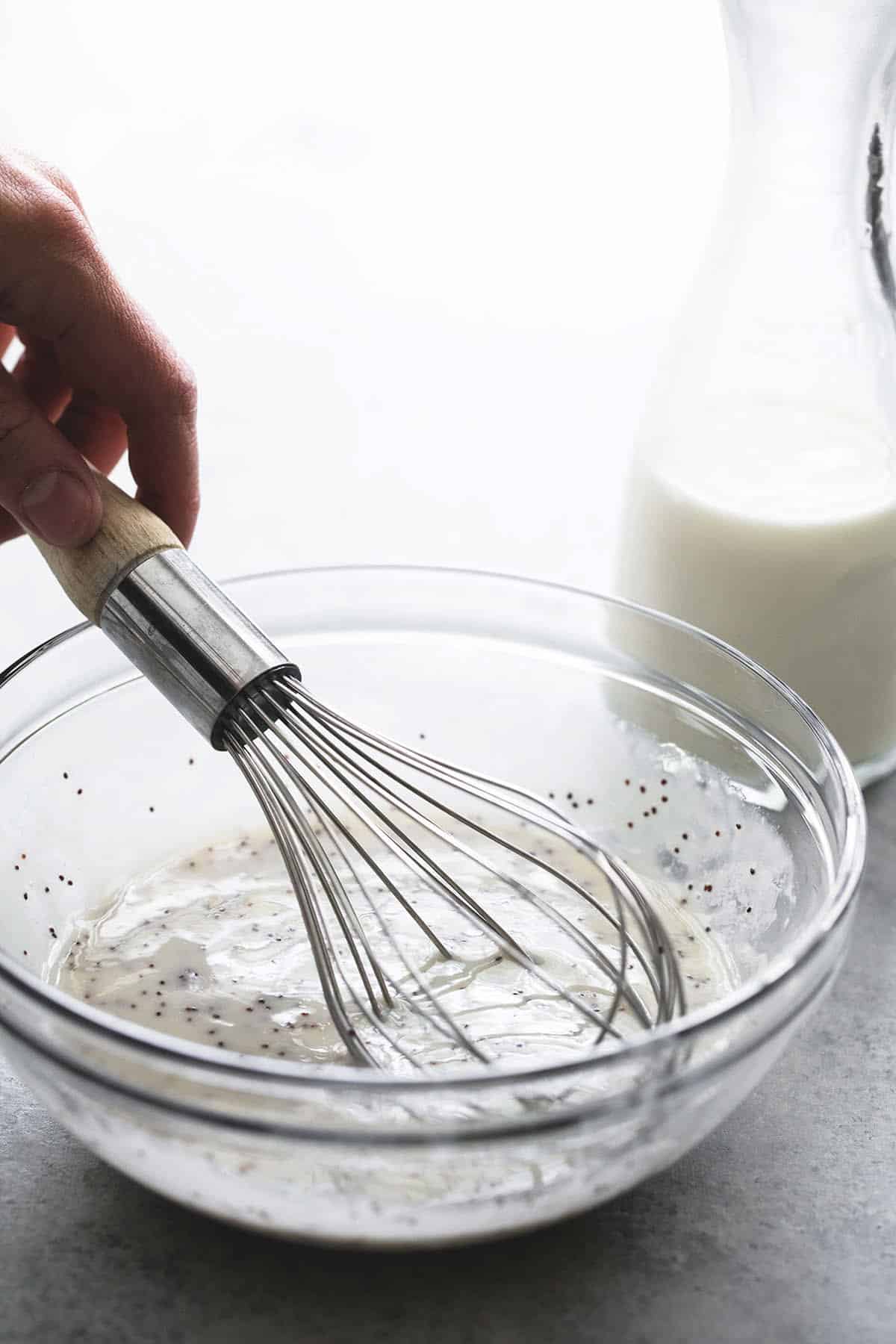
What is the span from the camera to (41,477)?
627 mm

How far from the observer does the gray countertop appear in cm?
57

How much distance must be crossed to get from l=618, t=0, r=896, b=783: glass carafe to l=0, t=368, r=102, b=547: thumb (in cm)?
32

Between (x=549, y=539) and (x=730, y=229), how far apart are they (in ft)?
1.16

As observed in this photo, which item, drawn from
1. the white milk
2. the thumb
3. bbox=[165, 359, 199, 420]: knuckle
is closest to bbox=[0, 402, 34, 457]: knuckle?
the thumb

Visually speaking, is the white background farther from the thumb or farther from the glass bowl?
the thumb

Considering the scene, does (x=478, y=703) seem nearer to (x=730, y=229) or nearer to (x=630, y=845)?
(x=630, y=845)

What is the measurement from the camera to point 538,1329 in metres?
0.56

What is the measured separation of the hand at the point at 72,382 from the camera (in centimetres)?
63

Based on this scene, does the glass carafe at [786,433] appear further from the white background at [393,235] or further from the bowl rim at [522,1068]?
the white background at [393,235]

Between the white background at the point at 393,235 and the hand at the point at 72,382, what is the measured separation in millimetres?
232

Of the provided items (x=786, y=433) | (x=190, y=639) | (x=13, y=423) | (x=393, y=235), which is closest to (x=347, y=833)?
(x=190, y=639)

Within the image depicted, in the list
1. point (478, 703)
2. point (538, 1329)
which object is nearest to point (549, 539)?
point (478, 703)

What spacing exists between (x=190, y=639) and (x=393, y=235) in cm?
97

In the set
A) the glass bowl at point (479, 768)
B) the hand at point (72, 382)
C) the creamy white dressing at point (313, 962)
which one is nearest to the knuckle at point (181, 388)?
the hand at point (72, 382)
